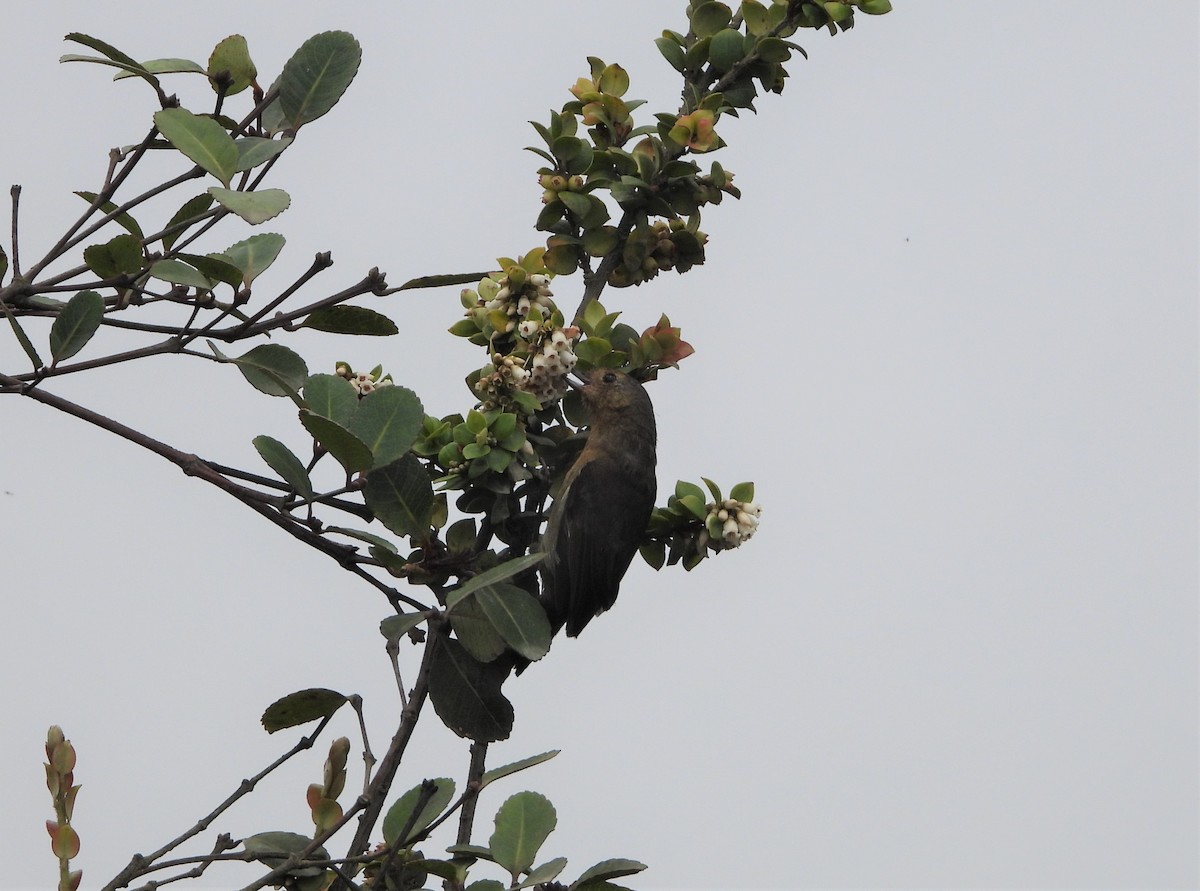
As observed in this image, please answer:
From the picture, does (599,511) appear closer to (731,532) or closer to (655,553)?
(655,553)

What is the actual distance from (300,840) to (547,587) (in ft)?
2.30

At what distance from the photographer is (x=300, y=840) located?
5.51 feet

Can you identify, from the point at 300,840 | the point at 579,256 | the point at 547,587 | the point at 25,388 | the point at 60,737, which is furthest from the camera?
the point at 547,587

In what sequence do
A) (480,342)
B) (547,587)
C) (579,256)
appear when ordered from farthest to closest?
(547,587) → (579,256) → (480,342)

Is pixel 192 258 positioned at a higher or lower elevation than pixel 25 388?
higher

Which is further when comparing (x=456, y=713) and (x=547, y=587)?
(x=547, y=587)

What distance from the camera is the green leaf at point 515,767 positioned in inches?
62.4

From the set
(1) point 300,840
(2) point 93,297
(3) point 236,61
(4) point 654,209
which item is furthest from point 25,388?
→ (4) point 654,209

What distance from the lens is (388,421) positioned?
1605mm

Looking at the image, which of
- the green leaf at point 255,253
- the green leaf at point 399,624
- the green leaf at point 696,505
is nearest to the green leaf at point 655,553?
the green leaf at point 696,505

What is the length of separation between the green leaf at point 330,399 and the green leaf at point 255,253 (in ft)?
0.51

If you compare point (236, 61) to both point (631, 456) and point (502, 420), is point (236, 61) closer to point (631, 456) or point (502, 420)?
point (502, 420)

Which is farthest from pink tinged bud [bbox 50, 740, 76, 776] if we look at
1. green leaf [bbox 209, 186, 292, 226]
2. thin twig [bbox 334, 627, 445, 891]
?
green leaf [bbox 209, 186, 292, 226]

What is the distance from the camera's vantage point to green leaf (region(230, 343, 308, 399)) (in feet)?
5.48
